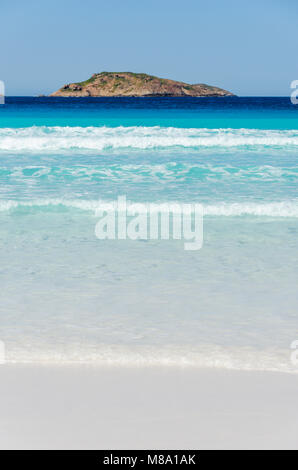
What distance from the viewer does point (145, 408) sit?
3189 millimetres

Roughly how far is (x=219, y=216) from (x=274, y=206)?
107 cm

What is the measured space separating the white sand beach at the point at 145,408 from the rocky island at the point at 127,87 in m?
132

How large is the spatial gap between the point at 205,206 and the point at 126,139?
11.0 metres

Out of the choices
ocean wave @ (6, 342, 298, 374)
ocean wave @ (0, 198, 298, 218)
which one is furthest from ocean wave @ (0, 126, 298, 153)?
ocean wave @ (6, 342, 298, 374)

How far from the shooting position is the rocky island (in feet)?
445

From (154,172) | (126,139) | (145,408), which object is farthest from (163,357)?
(126,139)

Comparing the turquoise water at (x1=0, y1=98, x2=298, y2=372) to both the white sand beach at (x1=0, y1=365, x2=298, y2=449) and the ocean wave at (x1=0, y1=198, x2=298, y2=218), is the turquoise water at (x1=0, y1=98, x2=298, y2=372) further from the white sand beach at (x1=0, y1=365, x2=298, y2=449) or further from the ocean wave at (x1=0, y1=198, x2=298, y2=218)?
the white sand beach at (x1=0, y1=365, x2=298, y2=449)

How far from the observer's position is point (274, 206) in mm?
8773

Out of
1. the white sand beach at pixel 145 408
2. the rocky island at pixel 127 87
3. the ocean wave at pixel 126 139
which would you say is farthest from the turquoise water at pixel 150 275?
the rocky island at pixel 127 87

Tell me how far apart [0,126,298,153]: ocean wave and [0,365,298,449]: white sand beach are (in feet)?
46.9

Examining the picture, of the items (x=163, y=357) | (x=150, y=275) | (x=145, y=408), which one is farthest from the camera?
(x=150, y=275)

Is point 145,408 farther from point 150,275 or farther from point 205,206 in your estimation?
point 205,206

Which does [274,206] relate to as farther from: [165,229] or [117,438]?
[117,438]

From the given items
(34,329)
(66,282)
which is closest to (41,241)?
(66,282)
